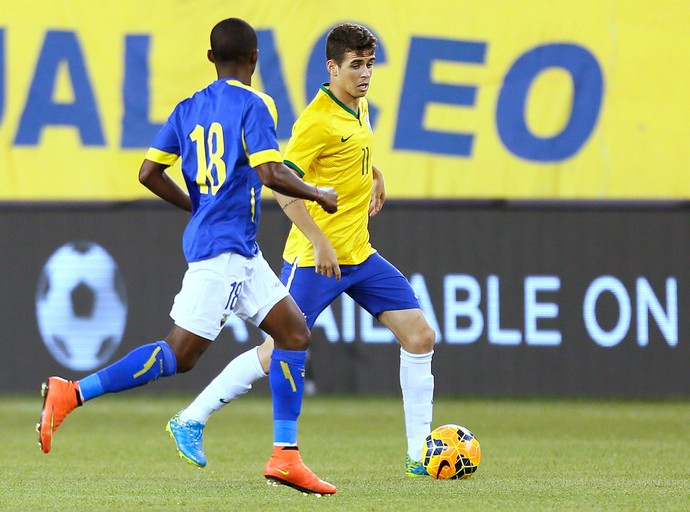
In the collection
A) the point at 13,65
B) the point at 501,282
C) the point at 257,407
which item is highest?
the point at 13,65

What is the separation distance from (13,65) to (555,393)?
5146 millimetres

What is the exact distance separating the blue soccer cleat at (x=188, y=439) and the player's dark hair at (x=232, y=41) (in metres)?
1.61

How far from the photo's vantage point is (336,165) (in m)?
6.52

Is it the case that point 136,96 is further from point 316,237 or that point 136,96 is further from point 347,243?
point 316,237

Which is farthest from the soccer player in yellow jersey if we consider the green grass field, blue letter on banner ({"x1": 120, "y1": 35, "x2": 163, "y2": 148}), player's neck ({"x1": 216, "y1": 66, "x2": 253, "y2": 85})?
blue letter on banner ({"x1": 120, "y1": 35, "x2": 163, "y2": 148})

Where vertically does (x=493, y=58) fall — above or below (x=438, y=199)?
above

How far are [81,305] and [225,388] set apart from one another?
5193mm

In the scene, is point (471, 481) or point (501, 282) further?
point (501, 282)

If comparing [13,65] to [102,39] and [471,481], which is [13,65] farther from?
[471,481]

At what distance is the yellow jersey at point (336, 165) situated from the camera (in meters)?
6.39

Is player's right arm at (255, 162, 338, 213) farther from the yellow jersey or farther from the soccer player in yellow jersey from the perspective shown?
the yellow jersey

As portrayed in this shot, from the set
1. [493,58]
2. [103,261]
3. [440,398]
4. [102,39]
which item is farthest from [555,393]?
[102,39]

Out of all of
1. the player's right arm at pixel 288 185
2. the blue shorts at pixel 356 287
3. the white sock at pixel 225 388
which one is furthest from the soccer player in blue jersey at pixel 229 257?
the blue shorts at pixel 356 287

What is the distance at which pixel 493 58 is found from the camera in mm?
11297
